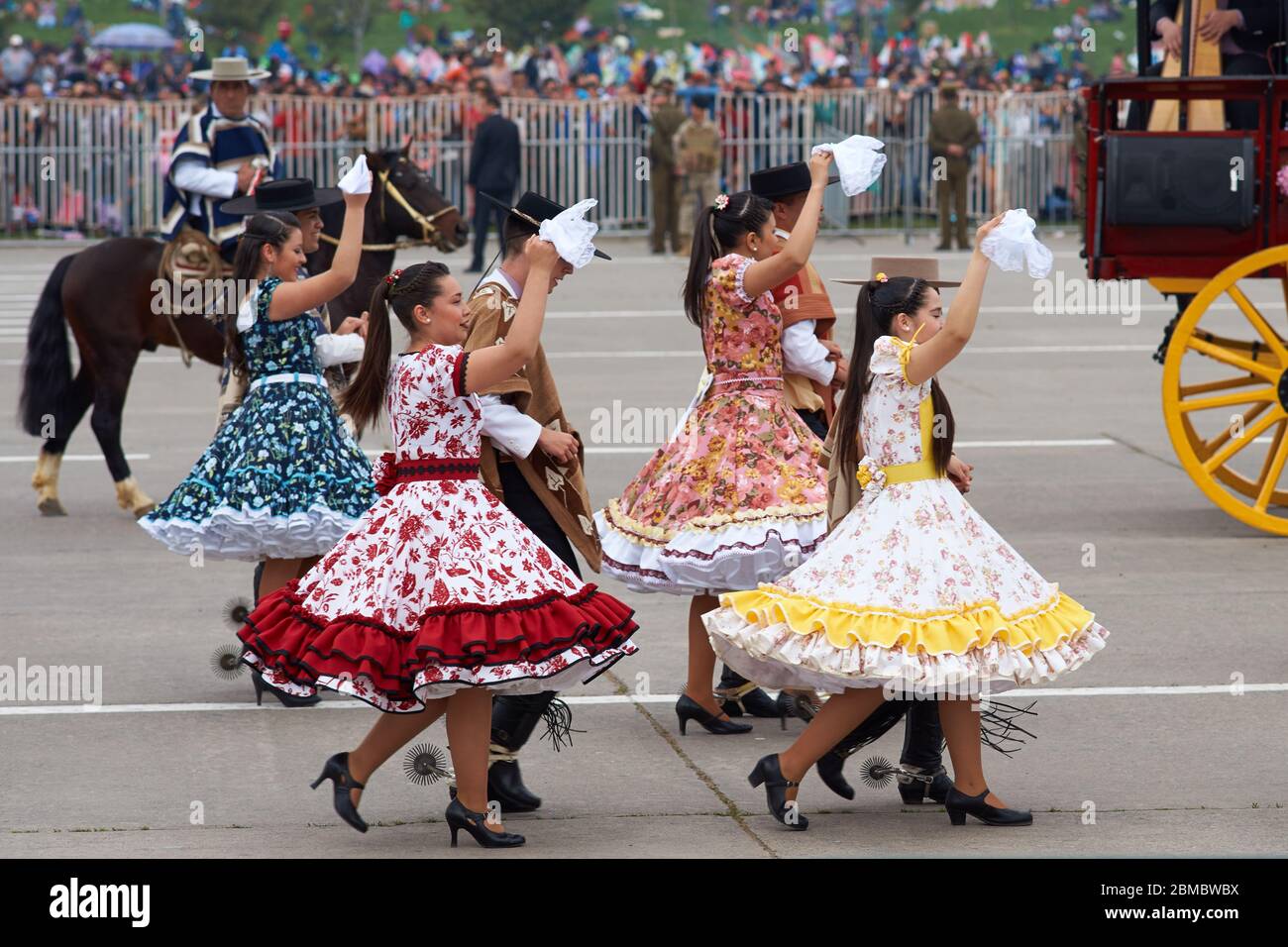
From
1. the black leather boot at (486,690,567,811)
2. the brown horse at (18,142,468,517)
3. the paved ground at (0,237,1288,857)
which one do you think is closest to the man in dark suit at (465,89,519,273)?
the paved ground at (0,237,1288,857)

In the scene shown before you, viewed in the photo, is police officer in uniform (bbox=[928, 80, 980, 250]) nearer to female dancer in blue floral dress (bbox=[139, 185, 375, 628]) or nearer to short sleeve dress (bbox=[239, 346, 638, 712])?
female dancer in blue floral dress (bbox=[139, 185, 375, 628])

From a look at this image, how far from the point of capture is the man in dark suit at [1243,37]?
9.92m

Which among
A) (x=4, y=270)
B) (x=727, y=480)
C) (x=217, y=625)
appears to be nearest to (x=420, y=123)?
(x=4, y=270)

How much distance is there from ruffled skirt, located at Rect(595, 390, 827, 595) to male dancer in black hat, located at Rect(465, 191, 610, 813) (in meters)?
0.55

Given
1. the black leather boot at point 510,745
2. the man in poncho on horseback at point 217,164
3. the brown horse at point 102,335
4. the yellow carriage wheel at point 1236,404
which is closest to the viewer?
the black leather boot at point 510,745

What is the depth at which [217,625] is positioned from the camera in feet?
26.5

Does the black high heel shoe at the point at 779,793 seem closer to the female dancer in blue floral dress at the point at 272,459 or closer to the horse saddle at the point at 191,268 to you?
the female dancer in blue floral dress at the point at 272,459

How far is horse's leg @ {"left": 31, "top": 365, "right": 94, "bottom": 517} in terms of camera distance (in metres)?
10.5

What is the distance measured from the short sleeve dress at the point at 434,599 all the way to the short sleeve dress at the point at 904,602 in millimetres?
417

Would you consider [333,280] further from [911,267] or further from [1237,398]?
[1237,398]

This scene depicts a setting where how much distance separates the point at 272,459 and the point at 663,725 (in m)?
1.65

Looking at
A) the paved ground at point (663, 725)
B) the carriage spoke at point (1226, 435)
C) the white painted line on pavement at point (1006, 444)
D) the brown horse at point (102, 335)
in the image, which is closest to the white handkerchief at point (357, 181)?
the paved ground at point (663, 725)

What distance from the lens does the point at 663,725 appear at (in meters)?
6.58
